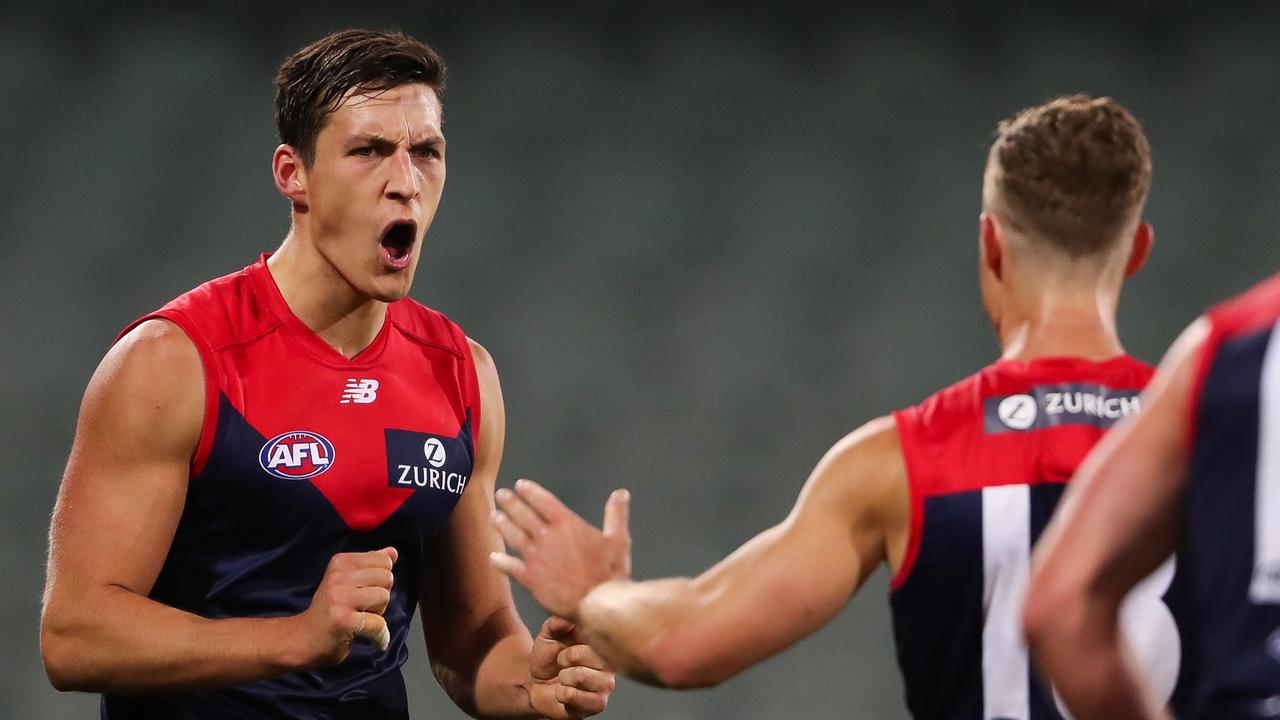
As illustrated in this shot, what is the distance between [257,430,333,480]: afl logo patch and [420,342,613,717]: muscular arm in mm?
369

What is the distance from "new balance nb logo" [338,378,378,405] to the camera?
268 centimetres

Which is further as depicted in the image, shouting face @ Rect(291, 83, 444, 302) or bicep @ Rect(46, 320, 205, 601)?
shouting face @ Rect(291, 83, 444, 302)

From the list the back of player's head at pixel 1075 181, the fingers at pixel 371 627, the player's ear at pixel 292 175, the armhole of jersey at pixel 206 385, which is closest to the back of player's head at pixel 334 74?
the player's ear at pixel 292 175

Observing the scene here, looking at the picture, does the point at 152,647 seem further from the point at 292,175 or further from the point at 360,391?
the point at 292,175

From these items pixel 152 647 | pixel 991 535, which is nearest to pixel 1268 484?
pixel 991 535

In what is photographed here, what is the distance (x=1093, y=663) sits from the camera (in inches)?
51.2

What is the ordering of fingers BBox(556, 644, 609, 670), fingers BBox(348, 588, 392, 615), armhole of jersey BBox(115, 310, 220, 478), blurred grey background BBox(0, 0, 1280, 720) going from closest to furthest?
1. fingers BBox(348, 588, 392, 615)
2. armhole of jersey BBox(115, 310, 220, 478)
3. fingers BBox(556, 644, 609, 670)
4. blurred grey background BBox(0, 0, 1280, 720)

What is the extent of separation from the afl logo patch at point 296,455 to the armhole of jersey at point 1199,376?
1717 mm

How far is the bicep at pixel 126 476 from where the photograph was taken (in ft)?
7.70

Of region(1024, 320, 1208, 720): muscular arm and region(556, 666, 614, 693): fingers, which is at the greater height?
region(1024, 320, 1208, 720): muscular arm

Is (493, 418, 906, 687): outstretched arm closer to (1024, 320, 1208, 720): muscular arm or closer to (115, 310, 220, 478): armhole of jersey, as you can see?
(1024, 320, 1208, 720): muscular arm

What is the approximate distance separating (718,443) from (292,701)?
323cm

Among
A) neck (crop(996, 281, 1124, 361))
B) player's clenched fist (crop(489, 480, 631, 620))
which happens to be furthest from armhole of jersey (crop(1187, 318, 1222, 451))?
player's clenched fist (crop(489, 480, 631, 620))

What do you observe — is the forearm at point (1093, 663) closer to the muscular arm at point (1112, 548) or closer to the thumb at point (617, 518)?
the muscular arm at point (1112, 548)
